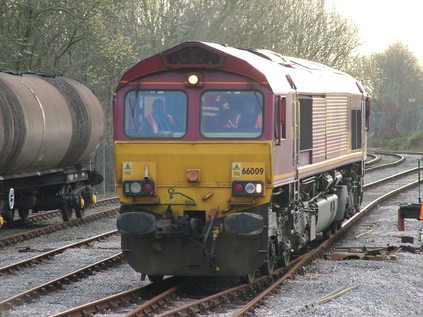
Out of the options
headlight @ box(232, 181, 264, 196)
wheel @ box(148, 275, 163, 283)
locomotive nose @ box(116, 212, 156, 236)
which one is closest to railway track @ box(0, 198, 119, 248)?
wheel @ box(148, 275, 163, 283)

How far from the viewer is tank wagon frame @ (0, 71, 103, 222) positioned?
1725cm

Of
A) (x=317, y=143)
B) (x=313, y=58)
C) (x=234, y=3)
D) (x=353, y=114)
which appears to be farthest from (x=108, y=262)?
(x=313, y=58)

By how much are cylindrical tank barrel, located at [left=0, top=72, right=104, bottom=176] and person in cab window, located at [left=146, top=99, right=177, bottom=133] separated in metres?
5.88

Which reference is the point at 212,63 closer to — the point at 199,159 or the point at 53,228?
the point at 199,159

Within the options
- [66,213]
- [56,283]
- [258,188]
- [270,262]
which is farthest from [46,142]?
[258,188]

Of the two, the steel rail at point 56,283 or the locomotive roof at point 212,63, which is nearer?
the steel rail at point 56,283

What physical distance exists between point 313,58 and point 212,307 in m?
41.7

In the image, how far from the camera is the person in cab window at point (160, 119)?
11414 millimetres

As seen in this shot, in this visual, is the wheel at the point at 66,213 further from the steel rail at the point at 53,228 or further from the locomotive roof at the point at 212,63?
the locomotive roof at the point at 212,63

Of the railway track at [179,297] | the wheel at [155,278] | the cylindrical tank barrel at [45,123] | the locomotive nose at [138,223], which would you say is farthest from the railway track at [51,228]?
the locomotive nose at [138,223]

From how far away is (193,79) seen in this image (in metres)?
11.3

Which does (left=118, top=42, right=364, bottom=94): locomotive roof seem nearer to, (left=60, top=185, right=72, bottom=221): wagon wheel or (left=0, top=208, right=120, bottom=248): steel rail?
(left=0, top=208, right=120, bottom=248): steel rail

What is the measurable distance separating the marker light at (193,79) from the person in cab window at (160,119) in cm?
46

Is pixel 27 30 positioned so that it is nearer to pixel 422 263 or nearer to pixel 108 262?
pixel 108 262
